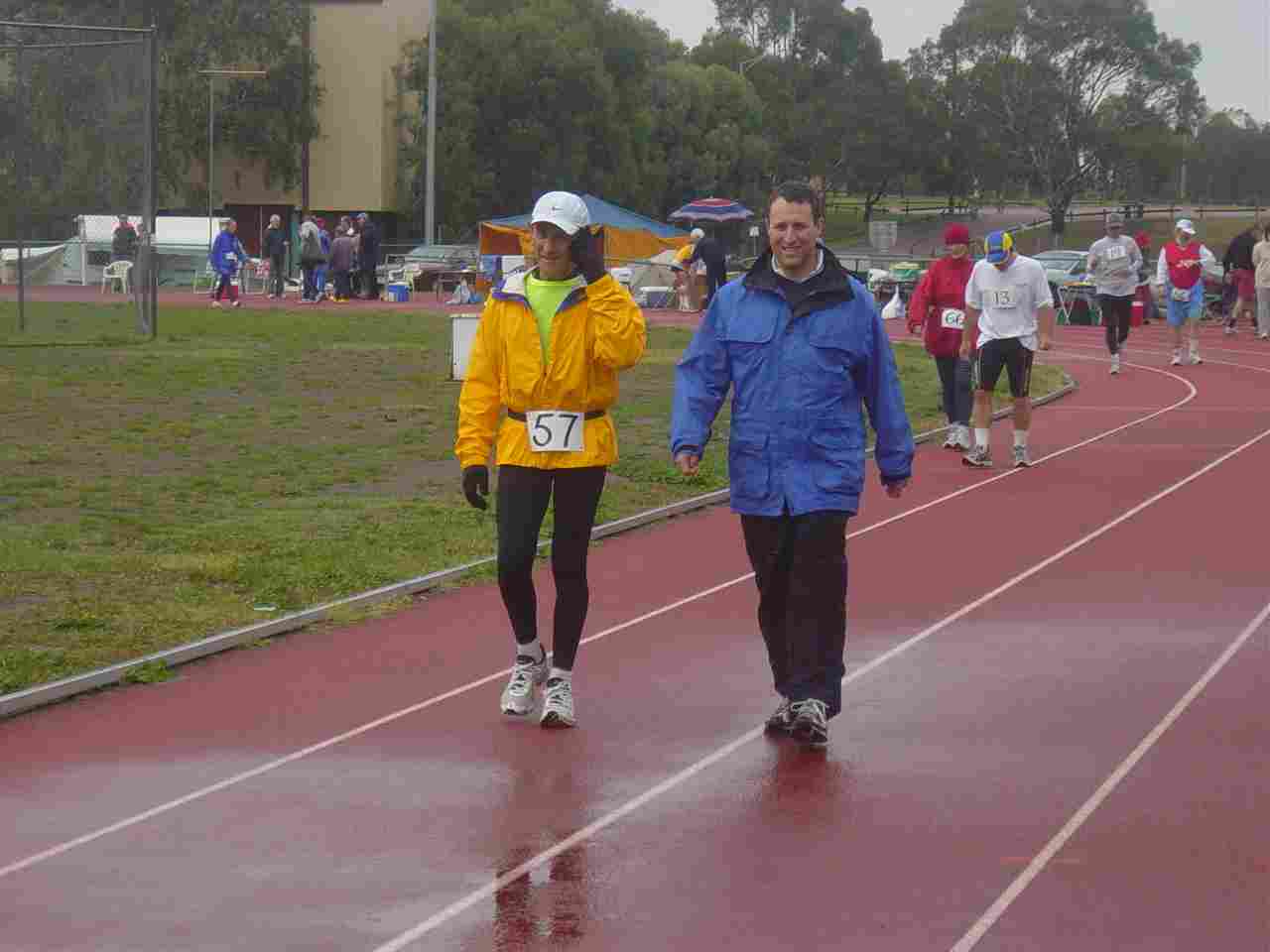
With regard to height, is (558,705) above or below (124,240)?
below

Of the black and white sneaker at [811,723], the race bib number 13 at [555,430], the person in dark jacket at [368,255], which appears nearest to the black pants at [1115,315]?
the race bib number 13 at [555,430]

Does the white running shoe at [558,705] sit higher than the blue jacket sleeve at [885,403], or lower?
lower

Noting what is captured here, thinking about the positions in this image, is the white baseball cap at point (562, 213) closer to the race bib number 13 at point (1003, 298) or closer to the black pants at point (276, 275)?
the race bib number 13 at point (1003, 298)

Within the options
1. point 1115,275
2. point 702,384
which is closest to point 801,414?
point 702,384

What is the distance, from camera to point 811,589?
7562 mm

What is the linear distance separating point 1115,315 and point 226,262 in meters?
20.7

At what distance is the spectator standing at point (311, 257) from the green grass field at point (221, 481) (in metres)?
15.0

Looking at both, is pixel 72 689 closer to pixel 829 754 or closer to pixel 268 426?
pixel 829 754

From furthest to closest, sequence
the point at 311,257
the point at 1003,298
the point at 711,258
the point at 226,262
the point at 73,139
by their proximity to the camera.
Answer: the point at 311,257
the point at 226,262
the point at 711,258
the point at 73,139
the point at 1003,298

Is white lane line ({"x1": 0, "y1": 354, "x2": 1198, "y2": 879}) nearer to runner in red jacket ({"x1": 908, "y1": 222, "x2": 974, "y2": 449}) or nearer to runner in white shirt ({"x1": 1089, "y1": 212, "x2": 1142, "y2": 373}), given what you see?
runner in red jacket ({"x1": 908, "y1": 222, "x2": 974, "y2": 449})

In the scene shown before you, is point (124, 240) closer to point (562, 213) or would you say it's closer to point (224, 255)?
point (224, 255)

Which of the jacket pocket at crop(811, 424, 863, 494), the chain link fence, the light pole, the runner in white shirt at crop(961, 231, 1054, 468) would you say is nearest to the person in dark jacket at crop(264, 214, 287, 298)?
the light pole

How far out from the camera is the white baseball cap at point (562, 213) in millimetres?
7707

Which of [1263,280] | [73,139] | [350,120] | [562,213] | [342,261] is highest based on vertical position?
[350,120]
